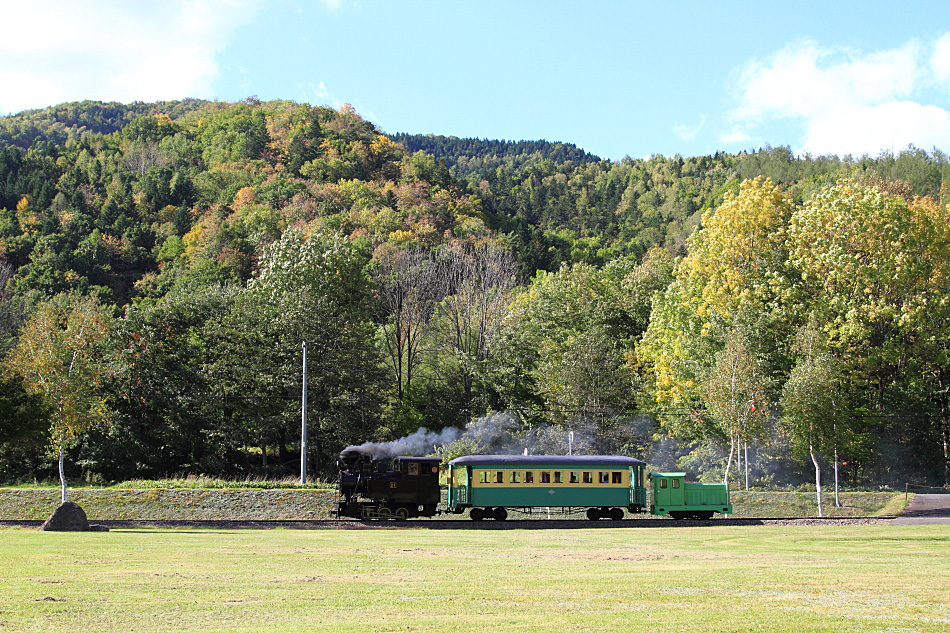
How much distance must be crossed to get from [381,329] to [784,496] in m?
40.1

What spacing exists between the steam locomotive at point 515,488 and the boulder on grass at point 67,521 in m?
10.8

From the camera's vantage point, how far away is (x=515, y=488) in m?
35.1

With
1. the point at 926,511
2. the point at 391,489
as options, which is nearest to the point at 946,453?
the point at 926,511

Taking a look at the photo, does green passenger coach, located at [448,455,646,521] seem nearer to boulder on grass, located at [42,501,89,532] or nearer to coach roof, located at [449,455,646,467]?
coach roof, located at [449,455,646,467]

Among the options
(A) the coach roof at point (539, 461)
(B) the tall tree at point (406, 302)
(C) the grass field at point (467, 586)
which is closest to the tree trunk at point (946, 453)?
(A) the coach roof at point (539, 461)

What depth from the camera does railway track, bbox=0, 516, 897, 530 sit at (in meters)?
31.3

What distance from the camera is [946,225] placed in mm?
48594

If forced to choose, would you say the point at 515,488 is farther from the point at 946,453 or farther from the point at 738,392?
the point at 946,453

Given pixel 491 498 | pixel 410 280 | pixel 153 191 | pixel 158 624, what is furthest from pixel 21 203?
pixel 158 624

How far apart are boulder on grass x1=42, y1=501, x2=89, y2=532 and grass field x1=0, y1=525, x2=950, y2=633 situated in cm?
333

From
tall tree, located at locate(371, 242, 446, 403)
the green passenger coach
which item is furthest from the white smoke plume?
tall tree, located at locate(371, 242, 446, 403)

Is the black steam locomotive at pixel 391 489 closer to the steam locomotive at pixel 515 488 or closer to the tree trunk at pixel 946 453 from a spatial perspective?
the steam locomotive at pixel 515 488

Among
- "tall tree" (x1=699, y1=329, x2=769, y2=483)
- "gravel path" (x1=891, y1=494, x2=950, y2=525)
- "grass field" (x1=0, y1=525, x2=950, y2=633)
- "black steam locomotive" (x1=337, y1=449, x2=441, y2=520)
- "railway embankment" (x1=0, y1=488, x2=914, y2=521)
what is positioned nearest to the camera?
"grass field" (x1=0, y1=525, x2=950, y2=633)

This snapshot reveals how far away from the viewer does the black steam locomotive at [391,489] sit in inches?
1369
